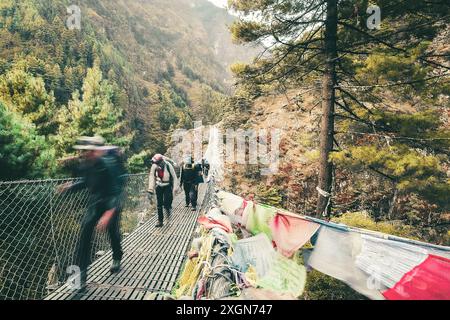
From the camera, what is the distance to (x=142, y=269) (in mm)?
4320

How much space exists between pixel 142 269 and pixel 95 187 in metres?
1.52

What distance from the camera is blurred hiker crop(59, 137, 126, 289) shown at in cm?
354

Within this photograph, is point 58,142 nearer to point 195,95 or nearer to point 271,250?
point 271,250

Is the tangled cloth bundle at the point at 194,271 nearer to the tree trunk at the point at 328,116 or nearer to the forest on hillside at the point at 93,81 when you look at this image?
the tree trunk at the point at 328,116

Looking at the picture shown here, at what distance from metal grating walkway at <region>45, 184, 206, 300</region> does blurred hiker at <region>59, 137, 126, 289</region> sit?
0.31 m

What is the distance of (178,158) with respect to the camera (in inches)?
1697

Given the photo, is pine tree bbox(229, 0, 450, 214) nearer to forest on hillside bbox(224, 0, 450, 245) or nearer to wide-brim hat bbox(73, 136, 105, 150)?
forest on hillside bbox(224, 0, 450, 245)

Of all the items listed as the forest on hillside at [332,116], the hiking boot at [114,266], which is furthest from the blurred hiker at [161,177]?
the hiking boot at [114,266]

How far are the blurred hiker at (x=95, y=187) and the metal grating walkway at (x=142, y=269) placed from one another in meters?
0.31

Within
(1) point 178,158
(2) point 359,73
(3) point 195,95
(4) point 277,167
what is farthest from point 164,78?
(2) point 359,73

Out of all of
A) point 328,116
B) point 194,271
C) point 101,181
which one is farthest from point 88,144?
point 328,116

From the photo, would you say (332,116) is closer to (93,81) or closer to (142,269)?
(142,269)

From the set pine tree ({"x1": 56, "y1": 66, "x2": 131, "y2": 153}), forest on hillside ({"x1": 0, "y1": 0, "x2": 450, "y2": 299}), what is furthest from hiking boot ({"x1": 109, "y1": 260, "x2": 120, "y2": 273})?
pine tree ({"x1": 56, "y1": 66, "x2": 131, "y2": 153})
